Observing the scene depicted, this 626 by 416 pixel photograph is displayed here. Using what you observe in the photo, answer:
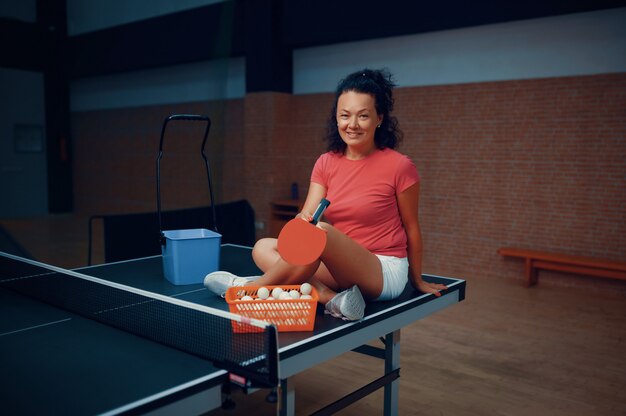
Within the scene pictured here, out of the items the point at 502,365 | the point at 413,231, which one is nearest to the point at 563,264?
the point at 502,365

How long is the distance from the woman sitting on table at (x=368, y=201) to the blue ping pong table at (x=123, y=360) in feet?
0.31

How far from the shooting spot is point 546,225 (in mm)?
5668

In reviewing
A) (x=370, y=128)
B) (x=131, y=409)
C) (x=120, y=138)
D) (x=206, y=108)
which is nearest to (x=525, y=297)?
(x=370, y=128)

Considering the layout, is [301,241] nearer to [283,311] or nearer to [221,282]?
[283,311]

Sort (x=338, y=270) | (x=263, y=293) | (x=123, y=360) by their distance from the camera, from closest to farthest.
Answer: (x=123, y=360) → (x=263, y=293) → (x=338, y=270)

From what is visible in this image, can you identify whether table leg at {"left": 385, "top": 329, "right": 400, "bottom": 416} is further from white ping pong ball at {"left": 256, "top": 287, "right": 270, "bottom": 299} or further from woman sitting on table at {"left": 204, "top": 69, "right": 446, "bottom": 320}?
white ping pong ball at {"left": 256, "top": 287, "right": 270, "bottom": 299}

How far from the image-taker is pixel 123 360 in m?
1.49

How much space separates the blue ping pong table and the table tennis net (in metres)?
0.03

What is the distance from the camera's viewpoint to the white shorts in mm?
2066

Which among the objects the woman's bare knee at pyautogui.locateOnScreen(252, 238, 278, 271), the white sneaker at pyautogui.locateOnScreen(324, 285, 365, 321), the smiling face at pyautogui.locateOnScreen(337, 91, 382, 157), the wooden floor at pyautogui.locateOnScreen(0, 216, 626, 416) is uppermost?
the smiling face at pyautogui.locateOnScreen(337, 91, 382, 157)

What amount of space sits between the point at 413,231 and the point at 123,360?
124cm

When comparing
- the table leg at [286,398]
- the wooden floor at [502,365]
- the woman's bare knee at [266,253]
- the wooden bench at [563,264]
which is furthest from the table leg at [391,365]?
the wooden bench at [563,264]

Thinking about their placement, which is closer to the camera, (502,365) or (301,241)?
(301,241)

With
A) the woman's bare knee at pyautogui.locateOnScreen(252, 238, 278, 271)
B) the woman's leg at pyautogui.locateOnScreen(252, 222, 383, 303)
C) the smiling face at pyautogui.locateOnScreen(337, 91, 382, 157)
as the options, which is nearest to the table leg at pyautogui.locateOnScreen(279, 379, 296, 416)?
the woman's leg at pyautogui.locateOnScreen(252, 222, 383, 303)
